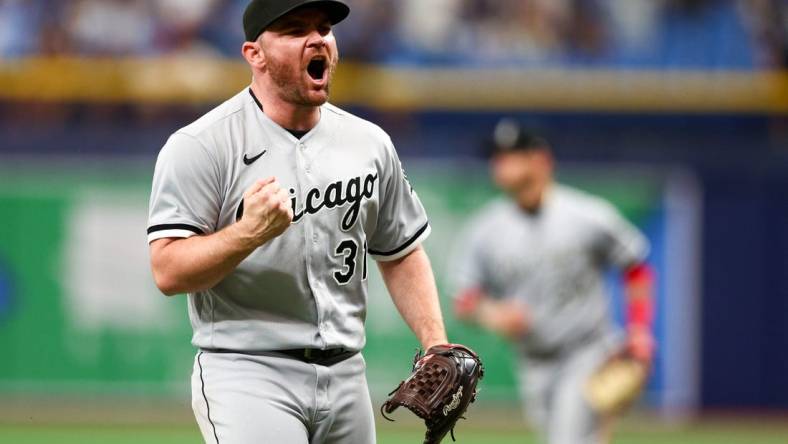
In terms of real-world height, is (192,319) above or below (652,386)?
above

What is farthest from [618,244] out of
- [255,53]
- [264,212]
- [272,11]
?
[264,212]

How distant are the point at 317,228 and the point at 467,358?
0.62 metres

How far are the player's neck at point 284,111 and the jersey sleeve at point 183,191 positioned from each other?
0.31 metres

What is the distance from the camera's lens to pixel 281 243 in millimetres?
4242

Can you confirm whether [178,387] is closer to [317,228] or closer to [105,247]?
[105,247]

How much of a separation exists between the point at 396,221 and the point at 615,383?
11.2 feet

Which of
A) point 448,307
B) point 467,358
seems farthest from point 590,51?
point 467,358

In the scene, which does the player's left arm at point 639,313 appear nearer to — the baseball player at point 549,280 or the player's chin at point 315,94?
the baseball player at point 549,280

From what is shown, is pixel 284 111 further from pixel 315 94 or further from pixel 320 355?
pixel 320 355

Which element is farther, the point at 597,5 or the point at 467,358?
the point at 597,5

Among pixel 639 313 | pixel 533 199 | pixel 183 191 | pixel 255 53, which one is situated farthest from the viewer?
pixel 533 199

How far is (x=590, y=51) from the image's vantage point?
1458 centimetres

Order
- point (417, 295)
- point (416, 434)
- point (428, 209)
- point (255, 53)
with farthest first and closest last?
point (428, 209) < point (416, 434) < point (417, 295) < point (255, 53)

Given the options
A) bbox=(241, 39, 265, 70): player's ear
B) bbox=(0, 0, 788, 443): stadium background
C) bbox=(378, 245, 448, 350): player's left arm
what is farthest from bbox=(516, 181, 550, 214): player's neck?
bbox=(241, 39, 265, 70): player's ear
